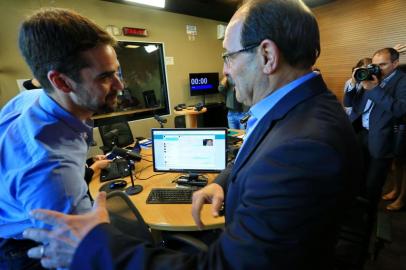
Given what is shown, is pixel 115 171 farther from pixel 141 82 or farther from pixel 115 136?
pixel 141 82

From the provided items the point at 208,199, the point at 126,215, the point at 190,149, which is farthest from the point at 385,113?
the point at 126,215

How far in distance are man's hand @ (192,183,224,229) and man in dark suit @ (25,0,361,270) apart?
0.28 meters

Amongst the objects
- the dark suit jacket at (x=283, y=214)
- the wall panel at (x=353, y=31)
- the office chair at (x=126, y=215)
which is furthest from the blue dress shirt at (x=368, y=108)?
the office chair at (x=126, y=215)

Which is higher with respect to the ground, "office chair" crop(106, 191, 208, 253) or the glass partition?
the glass partition

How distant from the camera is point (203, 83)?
16.9 ft

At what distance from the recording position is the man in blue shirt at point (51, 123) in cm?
67

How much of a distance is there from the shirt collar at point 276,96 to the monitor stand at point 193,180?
1000 mm

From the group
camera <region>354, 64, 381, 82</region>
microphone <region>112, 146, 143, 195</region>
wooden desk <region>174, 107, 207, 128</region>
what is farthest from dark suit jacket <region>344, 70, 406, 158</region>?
wooden desk <region>174, 107, 207, 128</region>

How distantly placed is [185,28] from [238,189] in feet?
16.0

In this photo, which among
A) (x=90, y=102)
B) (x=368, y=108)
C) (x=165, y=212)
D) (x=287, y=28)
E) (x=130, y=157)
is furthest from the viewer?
(x=368, y=108)

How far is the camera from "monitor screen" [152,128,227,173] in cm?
157

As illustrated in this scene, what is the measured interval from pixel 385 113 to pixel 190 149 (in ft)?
6.43

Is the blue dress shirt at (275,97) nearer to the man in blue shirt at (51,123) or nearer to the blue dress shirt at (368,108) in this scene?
the man in blue shirt at (51,123)

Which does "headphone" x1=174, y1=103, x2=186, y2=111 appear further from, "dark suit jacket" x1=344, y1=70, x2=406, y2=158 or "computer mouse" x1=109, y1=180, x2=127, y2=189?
"dark suit jacket" x1=344, y1=70, x2=406, y2=158
